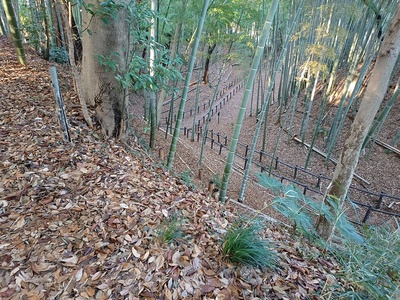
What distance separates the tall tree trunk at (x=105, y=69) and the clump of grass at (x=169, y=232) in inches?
Answer: 66.9

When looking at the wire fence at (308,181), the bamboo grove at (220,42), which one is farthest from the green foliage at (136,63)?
the wire fence at (308,181)

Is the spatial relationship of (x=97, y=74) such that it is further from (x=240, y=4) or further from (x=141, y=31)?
(x=240, y=4)

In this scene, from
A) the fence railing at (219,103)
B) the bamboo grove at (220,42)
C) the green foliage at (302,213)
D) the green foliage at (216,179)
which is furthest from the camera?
the fence railing at (219,103)

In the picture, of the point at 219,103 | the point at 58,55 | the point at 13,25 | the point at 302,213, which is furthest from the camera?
the point at 219,103

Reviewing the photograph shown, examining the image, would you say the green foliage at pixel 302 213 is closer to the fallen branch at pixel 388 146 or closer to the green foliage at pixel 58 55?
the green foliage at pixel 58 55

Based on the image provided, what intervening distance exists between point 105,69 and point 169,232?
2.09 metres

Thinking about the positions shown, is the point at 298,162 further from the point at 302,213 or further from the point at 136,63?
the point at 136,63

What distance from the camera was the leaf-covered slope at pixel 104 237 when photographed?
1322 millimetres

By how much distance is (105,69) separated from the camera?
2658mm

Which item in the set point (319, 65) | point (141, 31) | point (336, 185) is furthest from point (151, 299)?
point (319, 65)

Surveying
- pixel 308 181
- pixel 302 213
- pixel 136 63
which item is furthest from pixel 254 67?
pixel 308 181

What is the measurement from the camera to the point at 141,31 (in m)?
2.58

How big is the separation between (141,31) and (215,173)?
4106 mm

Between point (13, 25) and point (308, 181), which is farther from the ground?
point (13, 25)
